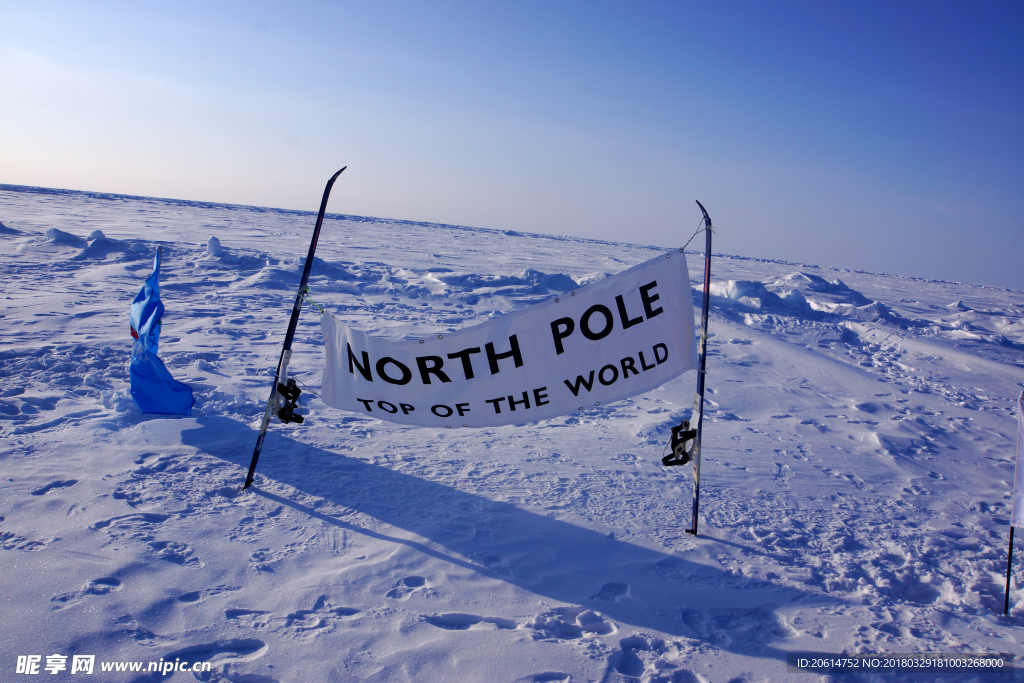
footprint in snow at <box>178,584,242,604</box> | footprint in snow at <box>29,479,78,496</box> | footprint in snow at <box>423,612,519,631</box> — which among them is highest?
footprint in snow at <box>29,479,78,496</box>

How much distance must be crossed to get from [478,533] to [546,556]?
50 centimetres

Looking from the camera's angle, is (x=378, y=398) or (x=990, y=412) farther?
(x=990, y=412)

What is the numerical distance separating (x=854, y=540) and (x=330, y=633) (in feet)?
11.8

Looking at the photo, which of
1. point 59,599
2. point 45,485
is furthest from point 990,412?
point 45,485

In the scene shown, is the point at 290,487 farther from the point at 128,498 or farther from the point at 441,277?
the point at 441,277

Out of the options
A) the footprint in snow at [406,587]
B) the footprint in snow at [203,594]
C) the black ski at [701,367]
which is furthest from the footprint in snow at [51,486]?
the black ski at [701,367]

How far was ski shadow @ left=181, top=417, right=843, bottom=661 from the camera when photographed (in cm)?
285

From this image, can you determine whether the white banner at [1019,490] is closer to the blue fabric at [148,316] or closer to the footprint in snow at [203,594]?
the footprint in snow at [203,594]

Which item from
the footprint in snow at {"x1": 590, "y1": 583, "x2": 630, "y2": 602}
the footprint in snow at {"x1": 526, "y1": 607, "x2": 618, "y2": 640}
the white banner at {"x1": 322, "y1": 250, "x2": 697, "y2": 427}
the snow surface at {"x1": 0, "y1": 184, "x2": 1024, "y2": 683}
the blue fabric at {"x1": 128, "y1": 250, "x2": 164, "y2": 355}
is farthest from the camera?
the blue fabric at {"x1": 128, "y1": 250, "x2": 164, "y2": 355}

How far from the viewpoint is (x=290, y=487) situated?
3.94m

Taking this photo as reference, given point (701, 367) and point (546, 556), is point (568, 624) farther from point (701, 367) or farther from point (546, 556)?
point (701, 367)

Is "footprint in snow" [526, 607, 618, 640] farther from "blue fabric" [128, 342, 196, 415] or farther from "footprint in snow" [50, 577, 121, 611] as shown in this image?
"blue fabric" [128, 342, 196, 415]

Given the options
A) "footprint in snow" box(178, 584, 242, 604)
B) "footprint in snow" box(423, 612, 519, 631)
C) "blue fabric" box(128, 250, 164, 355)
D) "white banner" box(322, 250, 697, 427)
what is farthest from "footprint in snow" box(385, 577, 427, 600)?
"blue fabric" box(128, 250, 164, 355)

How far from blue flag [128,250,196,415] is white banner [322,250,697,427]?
7.63ft
